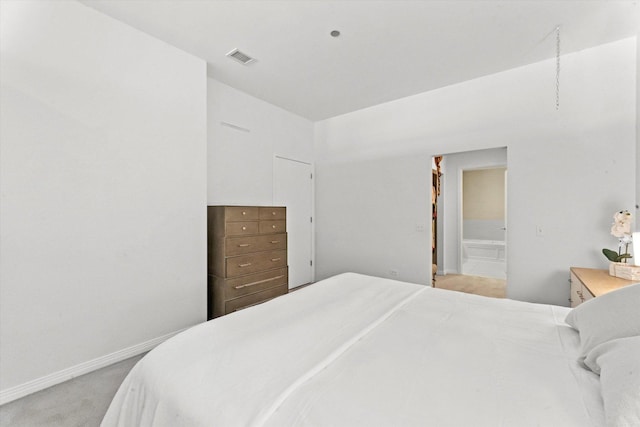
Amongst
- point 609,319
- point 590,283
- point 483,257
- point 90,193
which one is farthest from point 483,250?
point 90,193

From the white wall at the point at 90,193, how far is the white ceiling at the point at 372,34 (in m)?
0.39

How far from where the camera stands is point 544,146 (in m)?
3.02

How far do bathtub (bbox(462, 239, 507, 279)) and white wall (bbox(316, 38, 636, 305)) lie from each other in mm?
2441

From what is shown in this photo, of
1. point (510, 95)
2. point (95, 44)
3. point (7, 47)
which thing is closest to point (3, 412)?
point (7, 47)

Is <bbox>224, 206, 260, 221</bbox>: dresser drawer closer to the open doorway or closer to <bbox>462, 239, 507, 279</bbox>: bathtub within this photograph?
the open doorway

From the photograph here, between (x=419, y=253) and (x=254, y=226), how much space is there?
7.55 feet

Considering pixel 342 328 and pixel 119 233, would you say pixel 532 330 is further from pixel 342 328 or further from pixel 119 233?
pixel 119 233

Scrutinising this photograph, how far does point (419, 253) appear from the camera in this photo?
3896 mm

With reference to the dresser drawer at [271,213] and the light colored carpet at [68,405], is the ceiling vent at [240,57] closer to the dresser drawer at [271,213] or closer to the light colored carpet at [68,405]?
the dresser drawer at [271,213]

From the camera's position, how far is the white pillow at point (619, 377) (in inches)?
27.2

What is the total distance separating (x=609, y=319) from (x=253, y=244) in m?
2.88

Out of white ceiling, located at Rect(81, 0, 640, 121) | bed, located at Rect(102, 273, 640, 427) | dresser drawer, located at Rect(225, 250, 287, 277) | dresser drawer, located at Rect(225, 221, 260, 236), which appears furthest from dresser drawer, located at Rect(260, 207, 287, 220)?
bed, located at Rect(102, 273, 640, 427)

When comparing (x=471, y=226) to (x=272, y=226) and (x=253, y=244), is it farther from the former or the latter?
(x=253, y=244)

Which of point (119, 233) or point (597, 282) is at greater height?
point (119, 233)
